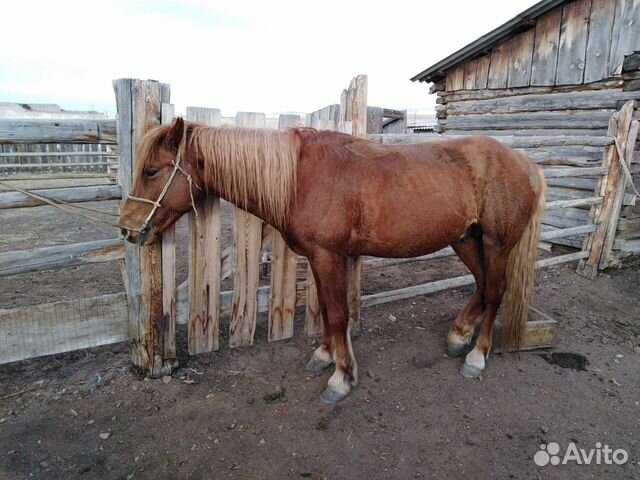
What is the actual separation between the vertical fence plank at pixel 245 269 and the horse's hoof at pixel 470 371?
170 centimetres

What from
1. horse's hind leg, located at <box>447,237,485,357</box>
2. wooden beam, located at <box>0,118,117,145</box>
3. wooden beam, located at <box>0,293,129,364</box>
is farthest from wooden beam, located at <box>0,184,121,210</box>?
horse's hind leg, located at <box>447,237,485,357</box>

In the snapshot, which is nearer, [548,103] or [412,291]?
[412,291]

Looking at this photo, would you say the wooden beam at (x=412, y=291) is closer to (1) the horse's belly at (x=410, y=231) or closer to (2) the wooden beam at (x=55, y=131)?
(1) the horse's belly at (x=410, y=231)

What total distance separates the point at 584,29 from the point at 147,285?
23.2 ft

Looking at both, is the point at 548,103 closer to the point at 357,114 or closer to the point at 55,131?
the point at 357,114

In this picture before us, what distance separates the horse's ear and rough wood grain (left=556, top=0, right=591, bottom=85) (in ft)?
21.2

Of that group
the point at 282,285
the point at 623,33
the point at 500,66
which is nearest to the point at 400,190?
the point at 282,285

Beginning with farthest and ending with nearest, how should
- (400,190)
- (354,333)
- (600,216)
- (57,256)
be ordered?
1. (600,216)
2. (354,333)
3. (400,190)
4. (57,256)

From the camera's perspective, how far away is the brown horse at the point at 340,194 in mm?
2576

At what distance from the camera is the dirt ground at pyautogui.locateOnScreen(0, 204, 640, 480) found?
228cm

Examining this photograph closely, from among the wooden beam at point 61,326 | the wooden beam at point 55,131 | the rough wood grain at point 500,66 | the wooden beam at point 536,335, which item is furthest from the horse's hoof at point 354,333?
the rough wood grain at point 500,66

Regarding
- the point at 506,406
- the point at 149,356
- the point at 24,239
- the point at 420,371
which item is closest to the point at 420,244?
the point at 420,371

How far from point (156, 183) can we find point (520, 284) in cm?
287

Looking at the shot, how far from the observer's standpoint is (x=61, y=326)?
2691 mm
